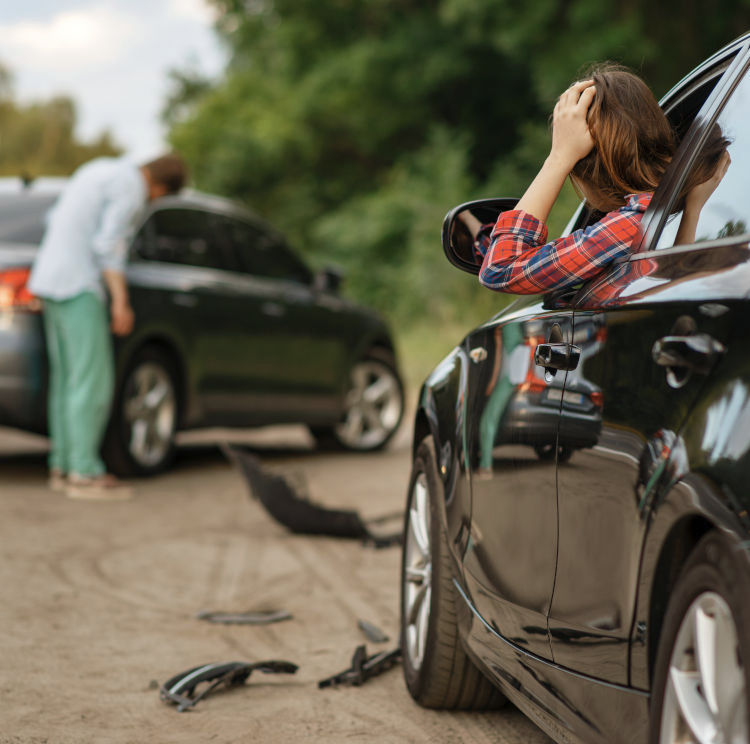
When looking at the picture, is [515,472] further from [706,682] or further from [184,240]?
[184,240]

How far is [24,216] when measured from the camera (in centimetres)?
839

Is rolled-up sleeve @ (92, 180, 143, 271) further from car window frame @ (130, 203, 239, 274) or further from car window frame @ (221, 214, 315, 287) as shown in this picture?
car window frame @ (221, 214, 315, 287)

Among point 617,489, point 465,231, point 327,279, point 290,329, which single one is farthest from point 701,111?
point 327,279

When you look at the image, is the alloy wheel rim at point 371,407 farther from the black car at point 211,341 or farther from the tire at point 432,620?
the tire at point 432,620

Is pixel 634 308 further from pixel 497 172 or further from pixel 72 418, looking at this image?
pixel 497 172

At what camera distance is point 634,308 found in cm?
254

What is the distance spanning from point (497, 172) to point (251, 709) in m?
23.7

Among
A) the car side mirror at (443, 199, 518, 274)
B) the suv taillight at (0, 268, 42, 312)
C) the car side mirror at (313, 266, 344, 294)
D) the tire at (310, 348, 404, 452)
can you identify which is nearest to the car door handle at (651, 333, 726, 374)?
the car side mirror at (443, 199, 518, 274)

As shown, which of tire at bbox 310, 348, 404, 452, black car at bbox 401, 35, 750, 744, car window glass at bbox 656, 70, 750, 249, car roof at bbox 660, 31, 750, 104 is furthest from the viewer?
tire at bbox 310, 348, 404, 452

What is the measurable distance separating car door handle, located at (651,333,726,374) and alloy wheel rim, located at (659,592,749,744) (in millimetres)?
367

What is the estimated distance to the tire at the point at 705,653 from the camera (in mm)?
1911

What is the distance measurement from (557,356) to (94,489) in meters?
5.48

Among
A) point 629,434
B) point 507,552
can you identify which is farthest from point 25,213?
point 629,434

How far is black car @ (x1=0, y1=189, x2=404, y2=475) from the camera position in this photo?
8.05m
